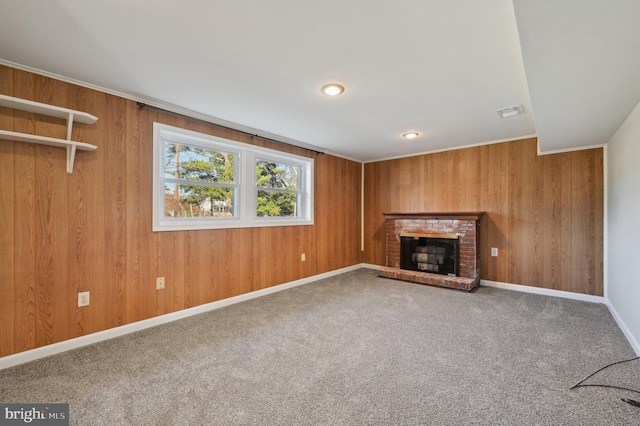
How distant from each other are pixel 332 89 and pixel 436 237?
3.13m

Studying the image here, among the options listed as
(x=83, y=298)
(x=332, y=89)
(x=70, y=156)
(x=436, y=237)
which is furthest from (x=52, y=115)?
(x=436, y=237)

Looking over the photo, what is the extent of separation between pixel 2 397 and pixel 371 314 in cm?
290

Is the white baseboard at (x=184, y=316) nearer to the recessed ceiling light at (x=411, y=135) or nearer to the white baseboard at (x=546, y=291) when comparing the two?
the white baseboard at (x=546, y=291)

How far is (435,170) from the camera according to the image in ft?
15.9

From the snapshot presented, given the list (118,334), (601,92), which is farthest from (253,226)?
(601,92)

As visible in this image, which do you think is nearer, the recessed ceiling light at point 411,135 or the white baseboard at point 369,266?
the recessed ceiling light at point 411,135

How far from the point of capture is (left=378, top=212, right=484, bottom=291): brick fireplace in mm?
4203

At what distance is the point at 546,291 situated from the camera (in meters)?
3.87

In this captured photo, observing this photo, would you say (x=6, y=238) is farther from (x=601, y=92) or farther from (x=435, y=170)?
(x=435, y=170)

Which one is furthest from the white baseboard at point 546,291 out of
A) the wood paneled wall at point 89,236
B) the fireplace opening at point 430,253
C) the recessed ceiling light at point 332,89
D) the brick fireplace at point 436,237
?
the wood paneled wall at point 89,236

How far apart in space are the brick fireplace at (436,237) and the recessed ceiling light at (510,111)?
1.58m

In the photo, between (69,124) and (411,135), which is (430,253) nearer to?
(411,135)

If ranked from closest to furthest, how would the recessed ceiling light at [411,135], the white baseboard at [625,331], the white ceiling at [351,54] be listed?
1. the white ceiling at [351,54]
2. the white baseboard at [625,331]
3. the recessed ceiling light at [411,135]

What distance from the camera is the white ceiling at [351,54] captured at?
4.84 ft
